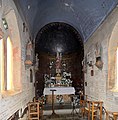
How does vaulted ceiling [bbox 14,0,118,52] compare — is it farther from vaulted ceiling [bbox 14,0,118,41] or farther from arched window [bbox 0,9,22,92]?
arched window [bbox 0,9,22,92]

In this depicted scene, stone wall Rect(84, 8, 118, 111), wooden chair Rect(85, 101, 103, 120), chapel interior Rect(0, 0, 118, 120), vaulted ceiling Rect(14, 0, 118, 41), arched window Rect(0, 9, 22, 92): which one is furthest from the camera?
wooden chair Rect(85, 101, 103, 120)

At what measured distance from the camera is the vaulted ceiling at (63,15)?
7006mm

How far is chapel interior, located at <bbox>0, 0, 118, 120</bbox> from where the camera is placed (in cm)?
612

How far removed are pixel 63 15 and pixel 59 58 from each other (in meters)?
2.51

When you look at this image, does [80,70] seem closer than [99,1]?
No

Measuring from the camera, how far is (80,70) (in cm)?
1240

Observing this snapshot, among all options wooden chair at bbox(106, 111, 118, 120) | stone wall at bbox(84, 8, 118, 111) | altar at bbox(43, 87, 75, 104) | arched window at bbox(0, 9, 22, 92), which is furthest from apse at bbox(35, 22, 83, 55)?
wooden chair at bbox(106, 111, 118, 120)

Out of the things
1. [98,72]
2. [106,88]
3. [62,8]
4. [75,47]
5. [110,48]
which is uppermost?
[62,8]

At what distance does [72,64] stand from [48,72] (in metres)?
1.31

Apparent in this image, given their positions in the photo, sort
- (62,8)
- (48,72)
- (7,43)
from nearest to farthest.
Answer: (7,43)
(62,8)
(48,72)

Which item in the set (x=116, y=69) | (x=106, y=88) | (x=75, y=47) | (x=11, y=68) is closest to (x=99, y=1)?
(x=116, y=69)

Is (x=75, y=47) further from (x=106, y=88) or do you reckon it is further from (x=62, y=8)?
(x=106, y=88)

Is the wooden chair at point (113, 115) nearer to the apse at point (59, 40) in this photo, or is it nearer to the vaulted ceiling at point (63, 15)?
the vaulted ceiling at point (63, 15)

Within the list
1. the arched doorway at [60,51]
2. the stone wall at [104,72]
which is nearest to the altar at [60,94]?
the arched doorway at [60,51]
